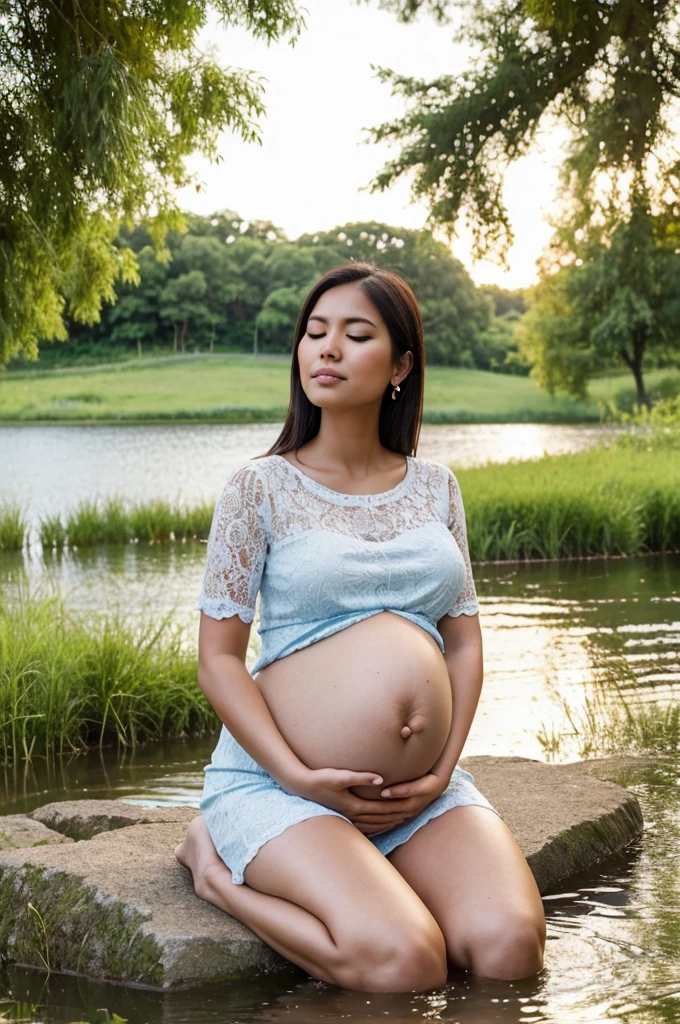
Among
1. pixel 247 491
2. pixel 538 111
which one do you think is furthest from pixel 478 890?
pixel 538 111

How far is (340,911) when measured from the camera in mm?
2738

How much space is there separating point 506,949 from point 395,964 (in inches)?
11.7

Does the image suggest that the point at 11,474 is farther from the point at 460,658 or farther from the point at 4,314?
the point at 460,658

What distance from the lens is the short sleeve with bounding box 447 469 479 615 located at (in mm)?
3443

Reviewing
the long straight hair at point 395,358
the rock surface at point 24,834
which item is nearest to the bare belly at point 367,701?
the long straight hair at point 395,358

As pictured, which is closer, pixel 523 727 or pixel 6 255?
pixel 523 727

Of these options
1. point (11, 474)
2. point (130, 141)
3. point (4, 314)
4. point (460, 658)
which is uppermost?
point (130, 141)

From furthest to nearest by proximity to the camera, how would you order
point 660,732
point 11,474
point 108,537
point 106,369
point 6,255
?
point 106,369
point 11,474
point 108,537
point 6,255
point 660,732

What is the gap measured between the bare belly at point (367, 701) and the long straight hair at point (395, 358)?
631 mm

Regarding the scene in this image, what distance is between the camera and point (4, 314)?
9.10 m

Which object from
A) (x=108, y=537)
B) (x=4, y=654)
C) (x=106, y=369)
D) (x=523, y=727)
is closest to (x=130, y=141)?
(x=4, y=654)

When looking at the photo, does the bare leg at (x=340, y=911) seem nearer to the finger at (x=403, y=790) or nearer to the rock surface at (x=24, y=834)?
the finger at (x=403, y=790)

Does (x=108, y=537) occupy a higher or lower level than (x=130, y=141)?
lower

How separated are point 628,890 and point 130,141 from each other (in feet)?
17.7
